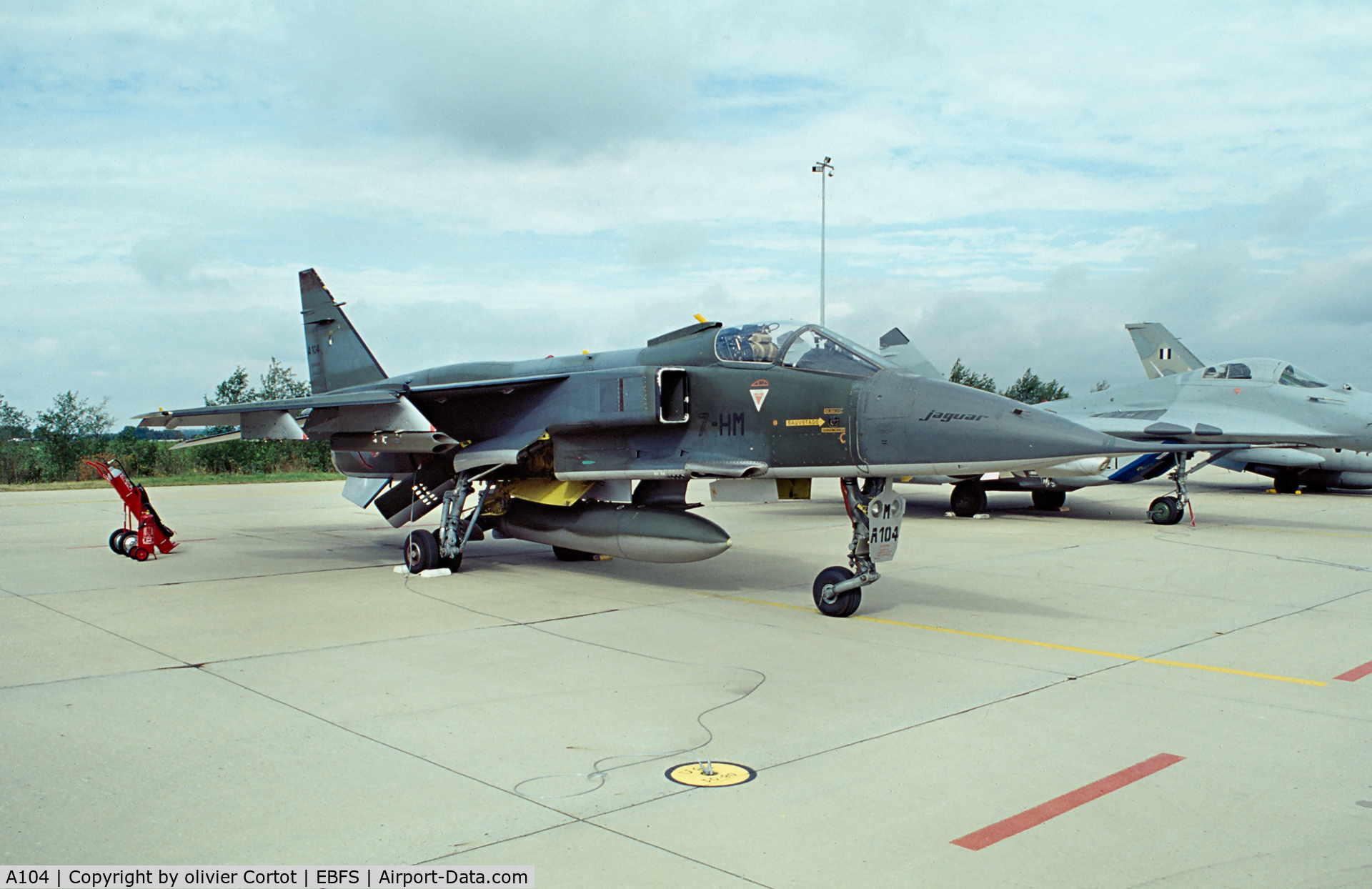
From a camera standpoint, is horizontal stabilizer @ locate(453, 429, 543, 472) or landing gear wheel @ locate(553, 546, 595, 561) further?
landing gear wheel @ locate(553, 546, 595, 561)

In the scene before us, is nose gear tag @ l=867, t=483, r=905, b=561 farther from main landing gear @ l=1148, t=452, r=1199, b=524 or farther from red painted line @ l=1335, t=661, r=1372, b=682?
main landing gear @ l=1148, t=452, r=1199, b=524

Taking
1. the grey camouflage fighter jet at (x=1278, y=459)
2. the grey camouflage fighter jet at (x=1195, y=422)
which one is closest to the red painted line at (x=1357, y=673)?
the grey camouflage fighter jet at (x=1195, y=422)

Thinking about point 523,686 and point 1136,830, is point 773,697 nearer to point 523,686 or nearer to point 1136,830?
point 523,686

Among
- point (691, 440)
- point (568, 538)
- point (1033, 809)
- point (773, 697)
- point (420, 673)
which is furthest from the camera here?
point (568, 538)

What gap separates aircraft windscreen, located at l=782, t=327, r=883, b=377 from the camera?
827 cm

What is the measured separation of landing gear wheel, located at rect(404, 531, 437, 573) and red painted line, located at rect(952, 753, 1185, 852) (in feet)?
26.4

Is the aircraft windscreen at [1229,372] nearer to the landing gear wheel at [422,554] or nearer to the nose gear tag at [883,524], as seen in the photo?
the nose gear tag at [883,524]

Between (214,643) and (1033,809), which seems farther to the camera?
(214,643)

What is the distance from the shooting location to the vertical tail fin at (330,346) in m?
13.6

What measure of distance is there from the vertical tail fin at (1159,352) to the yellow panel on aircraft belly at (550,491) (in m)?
18.3

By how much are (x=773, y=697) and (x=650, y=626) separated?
2.29m

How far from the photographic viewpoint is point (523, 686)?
231 inches

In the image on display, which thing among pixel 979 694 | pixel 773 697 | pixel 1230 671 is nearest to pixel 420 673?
pixel 773 697

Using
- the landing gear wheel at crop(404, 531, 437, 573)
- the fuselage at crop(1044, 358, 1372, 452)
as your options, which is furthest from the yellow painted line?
the fuselage at crop(1044, 358, 1372, 452)
